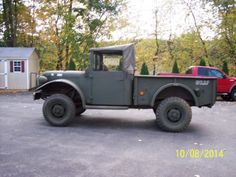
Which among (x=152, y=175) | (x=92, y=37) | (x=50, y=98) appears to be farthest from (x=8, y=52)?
(x=152, y=175)

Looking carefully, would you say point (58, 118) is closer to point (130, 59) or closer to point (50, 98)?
point (50, 98)

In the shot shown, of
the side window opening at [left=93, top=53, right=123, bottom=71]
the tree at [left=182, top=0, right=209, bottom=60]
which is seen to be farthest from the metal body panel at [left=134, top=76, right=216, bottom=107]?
the tree at [left=182, top=0, right=209, bottom=60]

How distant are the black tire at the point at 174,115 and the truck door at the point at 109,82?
2.81ft

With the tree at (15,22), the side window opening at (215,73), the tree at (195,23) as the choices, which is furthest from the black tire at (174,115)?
the tree at (15,22)

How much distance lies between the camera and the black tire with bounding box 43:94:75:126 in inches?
259

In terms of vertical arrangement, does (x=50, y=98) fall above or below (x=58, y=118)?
above

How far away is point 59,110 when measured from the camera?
660 cm

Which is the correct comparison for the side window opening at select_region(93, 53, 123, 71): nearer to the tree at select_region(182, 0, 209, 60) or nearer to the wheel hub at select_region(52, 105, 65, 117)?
the wheel hub at select_region(52, 105, 65, 117)

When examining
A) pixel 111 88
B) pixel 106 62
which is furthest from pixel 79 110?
pixel 106 62

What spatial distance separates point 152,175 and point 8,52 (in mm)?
15809

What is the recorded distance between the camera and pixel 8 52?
17062 mm

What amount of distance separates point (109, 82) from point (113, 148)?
2080 mm

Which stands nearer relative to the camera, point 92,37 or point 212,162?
point 212,162

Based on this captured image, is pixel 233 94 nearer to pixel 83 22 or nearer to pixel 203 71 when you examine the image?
pixel 203 71
